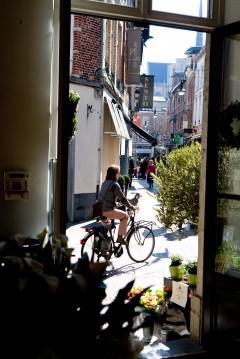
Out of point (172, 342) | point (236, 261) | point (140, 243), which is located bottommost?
point (172, 342)

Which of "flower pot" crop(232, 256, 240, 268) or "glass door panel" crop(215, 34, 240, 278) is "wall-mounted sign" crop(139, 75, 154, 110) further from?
"flower pot" crop(232, 256, 240, 268)

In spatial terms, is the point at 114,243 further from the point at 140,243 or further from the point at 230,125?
the point at 230,125

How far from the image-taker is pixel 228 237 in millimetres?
3826

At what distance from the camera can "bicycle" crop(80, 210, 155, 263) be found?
6973 mm

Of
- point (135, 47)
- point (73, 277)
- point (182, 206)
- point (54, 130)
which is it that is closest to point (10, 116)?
point (54, 130)

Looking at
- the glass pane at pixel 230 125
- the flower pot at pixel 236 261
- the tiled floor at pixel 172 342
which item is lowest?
the tiled floor at pixel 172 342

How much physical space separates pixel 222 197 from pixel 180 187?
6.00 feet

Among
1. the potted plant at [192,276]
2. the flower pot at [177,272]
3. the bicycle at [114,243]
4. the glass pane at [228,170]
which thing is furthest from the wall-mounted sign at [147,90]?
the glass pane at [228,170]

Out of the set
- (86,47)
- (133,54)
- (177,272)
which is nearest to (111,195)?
(177,272)

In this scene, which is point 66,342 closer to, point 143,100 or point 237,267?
point 237,267

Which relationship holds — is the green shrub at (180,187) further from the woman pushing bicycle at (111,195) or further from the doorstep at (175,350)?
the doorstep at (175,350)

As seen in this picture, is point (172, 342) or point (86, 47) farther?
point (86, 47)

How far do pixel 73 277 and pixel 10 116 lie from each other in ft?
5.40

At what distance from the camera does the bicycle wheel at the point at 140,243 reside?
294 inches
